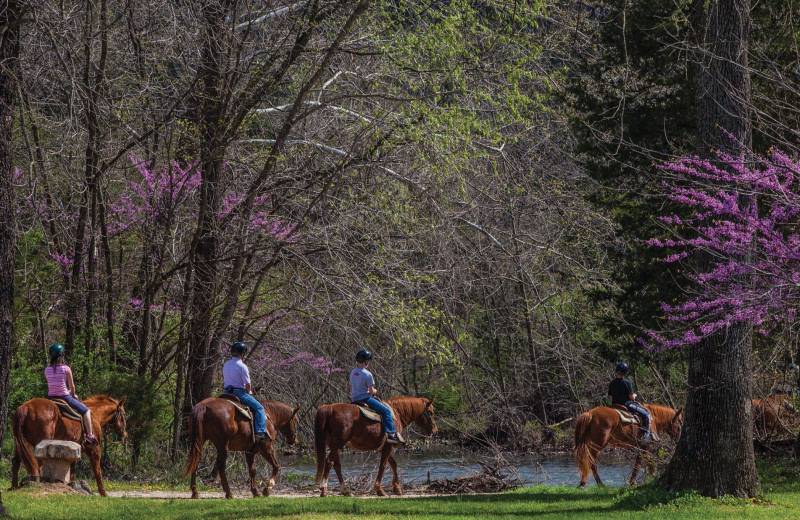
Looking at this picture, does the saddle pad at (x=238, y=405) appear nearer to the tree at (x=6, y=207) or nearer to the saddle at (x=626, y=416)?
the tree at (x=6, y=207)

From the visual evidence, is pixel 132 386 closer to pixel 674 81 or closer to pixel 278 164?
pixel 278 164

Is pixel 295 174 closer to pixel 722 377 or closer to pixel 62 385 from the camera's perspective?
pixel 62 385

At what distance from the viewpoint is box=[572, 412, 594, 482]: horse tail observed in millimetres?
19828

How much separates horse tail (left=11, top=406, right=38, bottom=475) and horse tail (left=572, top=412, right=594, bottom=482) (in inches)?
418

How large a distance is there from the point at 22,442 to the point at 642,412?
40.6 ft

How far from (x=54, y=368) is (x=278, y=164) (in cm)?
727

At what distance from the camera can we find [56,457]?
15.6 metres

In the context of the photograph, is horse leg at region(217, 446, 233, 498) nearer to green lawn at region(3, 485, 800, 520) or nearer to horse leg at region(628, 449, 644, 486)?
green lawn at region(3, 485, 800, 520)

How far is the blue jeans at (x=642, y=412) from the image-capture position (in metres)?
20.5

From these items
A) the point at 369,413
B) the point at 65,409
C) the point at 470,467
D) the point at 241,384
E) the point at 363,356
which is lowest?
the point at 470,467

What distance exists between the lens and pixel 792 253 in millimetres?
13172

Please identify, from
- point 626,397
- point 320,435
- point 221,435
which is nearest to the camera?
point 221,435

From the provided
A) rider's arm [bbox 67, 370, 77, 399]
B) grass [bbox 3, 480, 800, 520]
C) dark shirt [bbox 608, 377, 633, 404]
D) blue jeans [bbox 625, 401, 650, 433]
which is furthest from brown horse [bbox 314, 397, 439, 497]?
blue jeans [bbox 625, 401, 650, 433]

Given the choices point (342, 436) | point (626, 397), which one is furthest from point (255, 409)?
point (626, 397)
